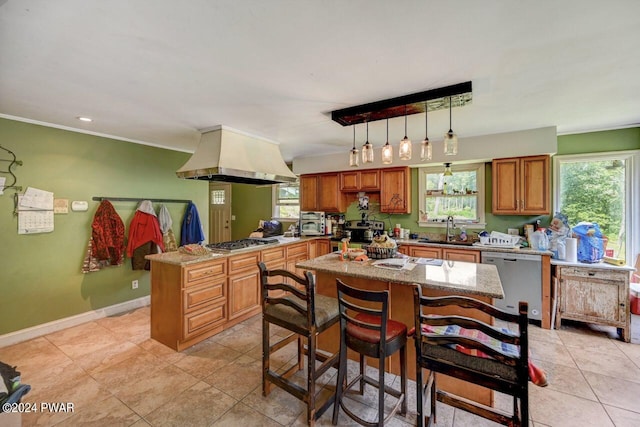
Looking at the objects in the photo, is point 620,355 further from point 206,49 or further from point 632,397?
point 206,49

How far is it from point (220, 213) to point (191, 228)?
2.15 metres

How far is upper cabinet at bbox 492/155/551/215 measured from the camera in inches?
138

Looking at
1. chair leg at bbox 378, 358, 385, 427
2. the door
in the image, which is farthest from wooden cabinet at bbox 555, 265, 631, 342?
the door

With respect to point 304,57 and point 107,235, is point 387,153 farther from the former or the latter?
point 107,235

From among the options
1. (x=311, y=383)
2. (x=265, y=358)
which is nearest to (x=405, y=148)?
(x=311, y=383)

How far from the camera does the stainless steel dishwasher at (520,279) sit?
3.27 m

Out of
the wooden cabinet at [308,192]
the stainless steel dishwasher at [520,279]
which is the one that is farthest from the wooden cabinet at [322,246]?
the stainless steel dishwasher at [520,279]

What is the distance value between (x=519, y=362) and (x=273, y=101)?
2586 mm

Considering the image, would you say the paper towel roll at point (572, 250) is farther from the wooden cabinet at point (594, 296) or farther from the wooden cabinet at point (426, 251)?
the wooden cabinet at point (426, 251)

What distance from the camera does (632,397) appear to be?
2047 mm

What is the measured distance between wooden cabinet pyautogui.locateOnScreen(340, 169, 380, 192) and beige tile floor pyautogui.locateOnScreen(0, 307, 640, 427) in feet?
9.43

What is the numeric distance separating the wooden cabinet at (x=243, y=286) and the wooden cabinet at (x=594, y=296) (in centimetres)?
366

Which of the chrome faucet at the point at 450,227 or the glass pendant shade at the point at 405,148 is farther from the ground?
the glass pendant shade at the point at 405,148

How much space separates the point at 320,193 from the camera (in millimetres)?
5203
